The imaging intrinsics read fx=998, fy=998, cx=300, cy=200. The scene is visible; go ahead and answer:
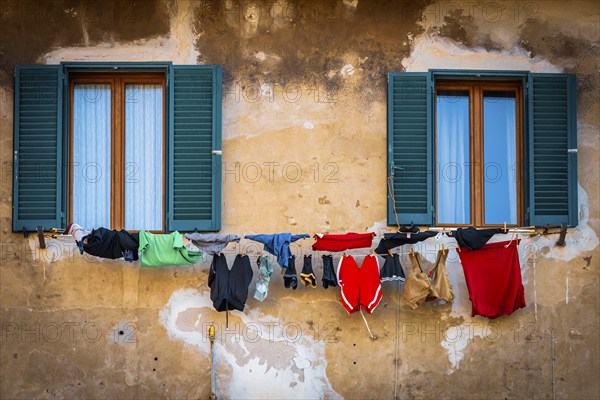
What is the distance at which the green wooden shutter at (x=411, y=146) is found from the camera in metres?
9.95

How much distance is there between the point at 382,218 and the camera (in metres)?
9.99

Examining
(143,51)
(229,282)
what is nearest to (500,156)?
(229,282)

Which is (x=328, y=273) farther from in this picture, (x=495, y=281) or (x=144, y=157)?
(x=144, y=157)

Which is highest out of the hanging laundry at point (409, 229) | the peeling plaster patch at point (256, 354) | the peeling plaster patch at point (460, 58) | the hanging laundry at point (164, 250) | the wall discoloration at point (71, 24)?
the wall discoloration at point (71, 24)

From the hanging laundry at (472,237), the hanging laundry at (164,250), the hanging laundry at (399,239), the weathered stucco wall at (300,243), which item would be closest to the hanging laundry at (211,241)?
the hanging laundry at (164,250)

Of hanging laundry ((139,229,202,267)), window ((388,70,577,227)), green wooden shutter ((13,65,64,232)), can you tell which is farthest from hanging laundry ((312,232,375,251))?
green wooden shutter ((13,65,64,232))

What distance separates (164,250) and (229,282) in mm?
687

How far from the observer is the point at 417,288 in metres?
9.56

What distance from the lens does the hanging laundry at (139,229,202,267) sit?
9438 mm

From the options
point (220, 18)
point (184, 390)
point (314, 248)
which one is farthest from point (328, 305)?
point (220, 18)

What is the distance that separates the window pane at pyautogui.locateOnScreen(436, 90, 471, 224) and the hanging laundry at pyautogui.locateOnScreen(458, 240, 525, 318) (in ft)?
2.05

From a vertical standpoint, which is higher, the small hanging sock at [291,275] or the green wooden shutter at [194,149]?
the green wooden shutter at [194,149]

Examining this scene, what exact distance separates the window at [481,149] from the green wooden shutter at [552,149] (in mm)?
10

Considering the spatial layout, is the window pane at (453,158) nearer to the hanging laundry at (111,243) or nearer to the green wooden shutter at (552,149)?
the green wooden shutter at (552,149)
